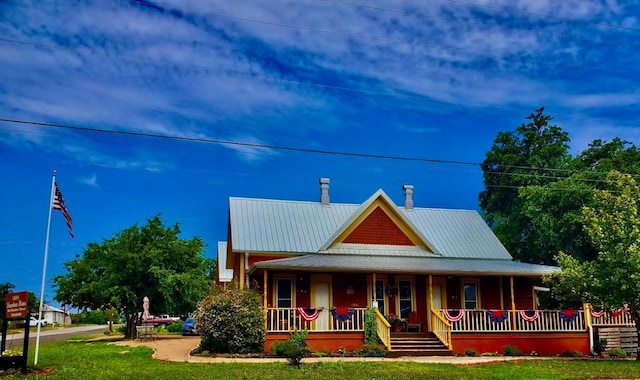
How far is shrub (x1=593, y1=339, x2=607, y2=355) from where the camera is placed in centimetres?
2502

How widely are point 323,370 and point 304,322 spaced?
7222mm

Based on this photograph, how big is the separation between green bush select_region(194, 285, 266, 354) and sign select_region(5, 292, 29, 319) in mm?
6851

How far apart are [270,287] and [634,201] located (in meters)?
14.1

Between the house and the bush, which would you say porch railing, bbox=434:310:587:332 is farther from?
the bush

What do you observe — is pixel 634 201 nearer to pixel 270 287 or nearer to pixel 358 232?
pixel 358 232

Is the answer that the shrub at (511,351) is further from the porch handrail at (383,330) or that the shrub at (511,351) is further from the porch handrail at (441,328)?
the porch handrail at (383,330)

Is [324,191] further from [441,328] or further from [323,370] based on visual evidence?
[323,370]

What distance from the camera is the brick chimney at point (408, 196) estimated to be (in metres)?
33.8

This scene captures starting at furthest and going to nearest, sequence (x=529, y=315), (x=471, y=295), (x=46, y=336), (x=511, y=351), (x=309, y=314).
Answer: (x=46, y=336) < (x=471, y=295) < (x=529, y=315) < (x=511, y=351) < (x=309, y=314)

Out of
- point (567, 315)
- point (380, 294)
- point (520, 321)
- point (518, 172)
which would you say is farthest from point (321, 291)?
point (518, 172)

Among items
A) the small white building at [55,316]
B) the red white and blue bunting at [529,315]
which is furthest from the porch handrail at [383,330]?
the small white building at [55,316]

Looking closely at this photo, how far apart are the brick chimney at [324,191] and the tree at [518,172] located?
16.3 m

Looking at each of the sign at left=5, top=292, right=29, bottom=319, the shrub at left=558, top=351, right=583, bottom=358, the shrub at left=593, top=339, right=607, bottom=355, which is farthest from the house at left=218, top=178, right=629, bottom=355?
the sign at left=5, top=292, right=29, bottom=319

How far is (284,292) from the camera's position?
1064 inches
